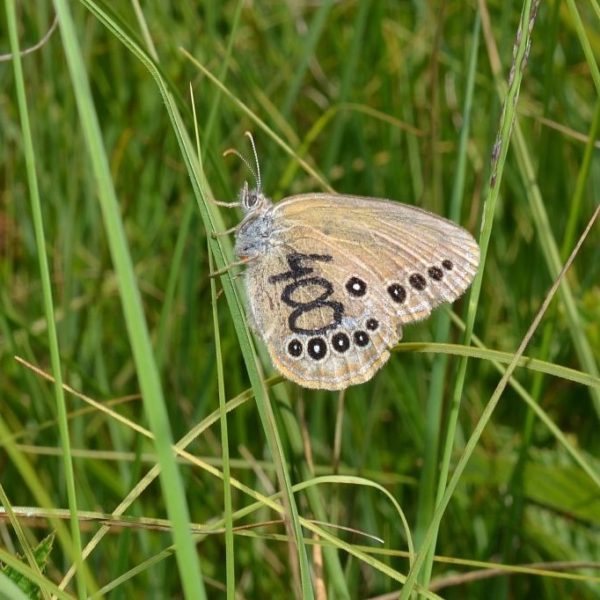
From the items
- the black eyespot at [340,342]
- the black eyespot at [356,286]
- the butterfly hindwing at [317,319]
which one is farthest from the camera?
the black eyespot at [356,286]

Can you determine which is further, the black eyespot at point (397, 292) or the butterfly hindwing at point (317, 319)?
the black eyespot at point (397, 292)

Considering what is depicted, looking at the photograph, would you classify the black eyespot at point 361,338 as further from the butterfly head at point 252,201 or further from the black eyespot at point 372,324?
the butterfly head at point 252,201

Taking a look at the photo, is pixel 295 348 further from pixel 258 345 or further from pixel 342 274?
pixel 342 274

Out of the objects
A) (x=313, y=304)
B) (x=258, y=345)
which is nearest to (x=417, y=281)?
(x=313, y=304)

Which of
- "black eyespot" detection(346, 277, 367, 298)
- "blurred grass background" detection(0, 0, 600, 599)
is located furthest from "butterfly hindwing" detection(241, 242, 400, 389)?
"blurred grass background" detection(0, 0, 600, 599)

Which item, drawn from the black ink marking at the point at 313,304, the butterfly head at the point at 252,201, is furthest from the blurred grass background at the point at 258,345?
the black ink marking at the point at 313,304

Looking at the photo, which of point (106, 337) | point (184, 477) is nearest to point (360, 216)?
point (184, 477)

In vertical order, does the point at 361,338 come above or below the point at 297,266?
below

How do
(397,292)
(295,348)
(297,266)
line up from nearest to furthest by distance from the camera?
(295,348)
(397,292)
(297,266)
